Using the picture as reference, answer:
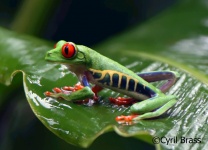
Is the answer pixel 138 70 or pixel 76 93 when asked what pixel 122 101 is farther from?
pixel 138 70

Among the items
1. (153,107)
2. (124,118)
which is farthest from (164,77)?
(124,118)

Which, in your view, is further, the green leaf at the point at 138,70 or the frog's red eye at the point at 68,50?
the frog's red eye at the point at 68,50

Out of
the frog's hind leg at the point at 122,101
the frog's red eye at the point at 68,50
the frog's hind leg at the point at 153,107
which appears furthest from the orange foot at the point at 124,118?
the frog's red eye at the point at 68,50

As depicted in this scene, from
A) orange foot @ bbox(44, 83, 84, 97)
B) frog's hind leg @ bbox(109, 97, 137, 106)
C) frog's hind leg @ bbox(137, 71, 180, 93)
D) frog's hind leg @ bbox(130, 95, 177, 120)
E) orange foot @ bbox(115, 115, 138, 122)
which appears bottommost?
orange foot @ bbox(44, 83, 84, 97)

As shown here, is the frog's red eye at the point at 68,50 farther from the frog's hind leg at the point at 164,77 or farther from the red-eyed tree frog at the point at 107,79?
the frog's hind leg at the point at 164,77

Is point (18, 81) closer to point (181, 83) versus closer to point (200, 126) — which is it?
point (181, 83)

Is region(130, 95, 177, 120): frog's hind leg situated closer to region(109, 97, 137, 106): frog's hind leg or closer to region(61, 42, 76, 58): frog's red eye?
region(109, 97, 137, 106): frog's hind leg

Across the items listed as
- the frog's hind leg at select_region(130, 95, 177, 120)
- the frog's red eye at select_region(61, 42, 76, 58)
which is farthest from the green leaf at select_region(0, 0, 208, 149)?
the frog's red eye at select_region(61, 42, 76, 58)
